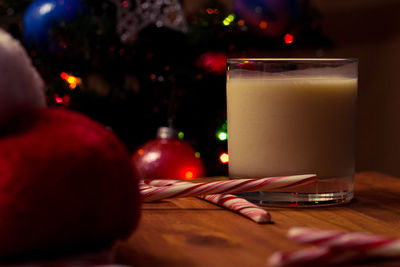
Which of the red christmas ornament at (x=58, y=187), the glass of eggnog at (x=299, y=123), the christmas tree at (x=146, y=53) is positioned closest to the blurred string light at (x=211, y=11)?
the christmas tree at (x=146, y=53)

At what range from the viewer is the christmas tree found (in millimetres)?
1563

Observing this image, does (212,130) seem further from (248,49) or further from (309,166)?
(309,166)

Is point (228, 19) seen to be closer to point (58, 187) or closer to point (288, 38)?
point (288, 38)

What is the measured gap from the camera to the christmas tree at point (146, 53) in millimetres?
1563

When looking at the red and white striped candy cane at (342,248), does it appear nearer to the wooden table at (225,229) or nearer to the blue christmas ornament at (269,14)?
the wooden table at (225,229)

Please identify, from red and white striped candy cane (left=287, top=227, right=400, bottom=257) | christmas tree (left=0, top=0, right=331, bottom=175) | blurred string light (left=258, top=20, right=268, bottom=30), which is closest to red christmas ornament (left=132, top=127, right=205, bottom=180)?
christmas tree (left=0, top=0, right=331, bottom=175)

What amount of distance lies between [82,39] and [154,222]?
3.47 ft

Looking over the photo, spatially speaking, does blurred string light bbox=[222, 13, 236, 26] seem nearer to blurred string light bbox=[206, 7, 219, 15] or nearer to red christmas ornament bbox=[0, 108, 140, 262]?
blurred string light bbox=[206, 7, 219, 15]

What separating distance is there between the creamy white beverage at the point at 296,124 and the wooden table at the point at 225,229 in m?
0.06

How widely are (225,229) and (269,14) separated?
4.20ft

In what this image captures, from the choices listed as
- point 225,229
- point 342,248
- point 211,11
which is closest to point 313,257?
point 342,248

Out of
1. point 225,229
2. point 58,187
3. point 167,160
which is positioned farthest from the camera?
point 167,160

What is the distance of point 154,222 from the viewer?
1.96 ft

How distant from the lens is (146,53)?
66.2 inches
